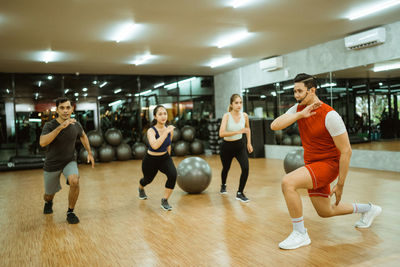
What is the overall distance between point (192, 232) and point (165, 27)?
442cm

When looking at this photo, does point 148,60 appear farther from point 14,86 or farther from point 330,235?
point 330,235

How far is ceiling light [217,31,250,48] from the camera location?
Answer: 7.43 meters

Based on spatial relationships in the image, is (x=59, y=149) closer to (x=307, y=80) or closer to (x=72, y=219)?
(x=72, y=219)

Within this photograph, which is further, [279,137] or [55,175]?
[279,137]

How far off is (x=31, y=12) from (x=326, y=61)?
6.34m

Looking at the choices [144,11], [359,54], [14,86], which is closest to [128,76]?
[14,86]

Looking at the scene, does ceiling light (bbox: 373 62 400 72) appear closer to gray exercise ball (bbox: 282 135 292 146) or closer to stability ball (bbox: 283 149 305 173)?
stability ball (bbox: 283 149 305 173)

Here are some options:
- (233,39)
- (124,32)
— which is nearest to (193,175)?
(124,32)

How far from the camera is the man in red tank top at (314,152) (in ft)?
8.46

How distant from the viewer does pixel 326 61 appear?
27.2ft

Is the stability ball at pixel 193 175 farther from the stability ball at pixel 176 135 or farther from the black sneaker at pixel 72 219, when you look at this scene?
the stability ball at pixel 176 135

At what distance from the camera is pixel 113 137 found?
11172 millimetres

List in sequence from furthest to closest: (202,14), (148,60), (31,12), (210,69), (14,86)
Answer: (210,69) → (14,86) → (148,60) → (202,14) → (31,12)

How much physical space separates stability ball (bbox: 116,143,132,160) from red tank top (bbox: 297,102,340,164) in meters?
9.20
